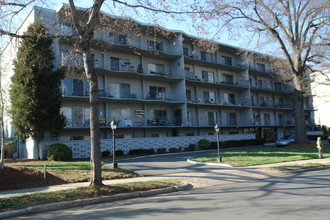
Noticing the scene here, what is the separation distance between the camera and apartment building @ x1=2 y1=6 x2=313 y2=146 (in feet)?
88.6

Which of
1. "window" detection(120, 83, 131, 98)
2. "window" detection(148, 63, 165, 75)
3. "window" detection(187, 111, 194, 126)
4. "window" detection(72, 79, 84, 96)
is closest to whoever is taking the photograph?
"window" detection(72, 79, 84, 96)

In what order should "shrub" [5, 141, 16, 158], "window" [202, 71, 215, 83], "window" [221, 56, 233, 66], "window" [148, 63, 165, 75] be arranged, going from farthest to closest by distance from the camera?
"window" [221, 56, 233, 66] < "window" [202, 71, 215, 83] < "window" [148, 63, 165, 75] < "shrub" [5, 141, 16, 158]

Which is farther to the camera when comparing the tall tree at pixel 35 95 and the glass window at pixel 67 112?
the glass window at pixel 67 112

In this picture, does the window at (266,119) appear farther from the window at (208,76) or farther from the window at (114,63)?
the window at (114,63)

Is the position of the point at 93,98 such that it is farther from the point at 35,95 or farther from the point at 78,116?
the point at 78,116

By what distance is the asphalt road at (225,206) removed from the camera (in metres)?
5.93

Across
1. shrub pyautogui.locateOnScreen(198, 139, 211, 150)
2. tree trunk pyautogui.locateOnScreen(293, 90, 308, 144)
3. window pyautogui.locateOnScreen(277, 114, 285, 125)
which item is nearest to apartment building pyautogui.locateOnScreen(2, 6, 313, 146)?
window pyautogui.locateOnScreen(277, 114, 285, 125)

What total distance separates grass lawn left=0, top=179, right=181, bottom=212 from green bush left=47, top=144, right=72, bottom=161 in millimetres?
12350

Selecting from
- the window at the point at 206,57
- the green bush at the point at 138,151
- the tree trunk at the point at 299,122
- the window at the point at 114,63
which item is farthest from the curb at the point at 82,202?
the window at the point at 206,57

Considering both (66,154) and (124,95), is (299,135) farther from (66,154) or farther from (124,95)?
(66,154)

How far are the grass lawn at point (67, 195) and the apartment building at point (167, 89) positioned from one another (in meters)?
13.5

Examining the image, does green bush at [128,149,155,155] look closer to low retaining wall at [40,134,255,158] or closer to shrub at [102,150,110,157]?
low retaining wall at [40,134,255,158]

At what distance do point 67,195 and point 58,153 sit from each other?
13.0 metres

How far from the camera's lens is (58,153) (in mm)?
20344
